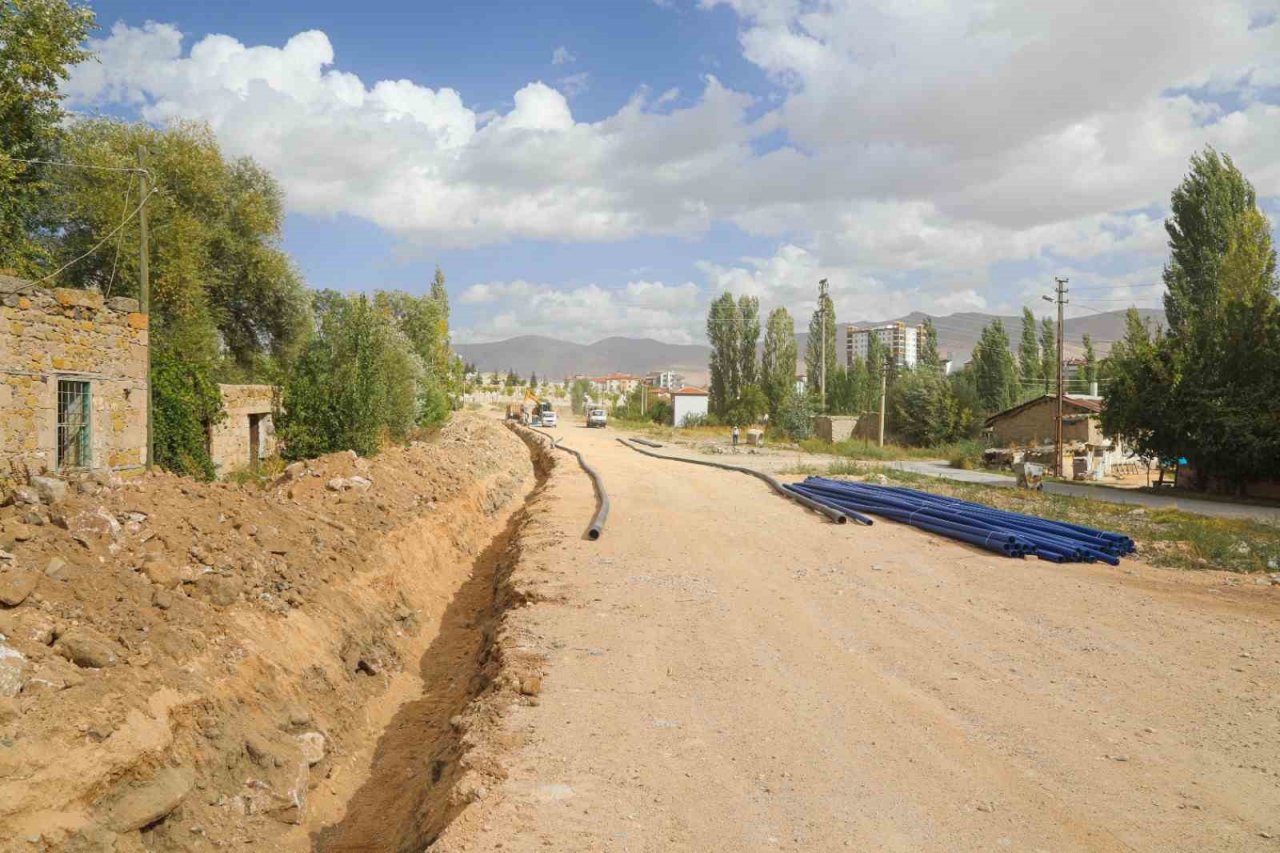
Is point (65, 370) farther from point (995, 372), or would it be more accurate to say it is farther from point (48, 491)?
point (995, 372)

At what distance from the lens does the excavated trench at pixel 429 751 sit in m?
5.23

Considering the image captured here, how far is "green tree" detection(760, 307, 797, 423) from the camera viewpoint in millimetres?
64562

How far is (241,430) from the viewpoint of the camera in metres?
21.2

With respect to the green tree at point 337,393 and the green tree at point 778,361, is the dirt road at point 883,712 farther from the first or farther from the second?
the green tree at point 778,361

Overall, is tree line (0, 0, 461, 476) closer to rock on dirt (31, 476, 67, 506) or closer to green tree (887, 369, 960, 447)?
rock on dirt (31, 476, 67, 506)

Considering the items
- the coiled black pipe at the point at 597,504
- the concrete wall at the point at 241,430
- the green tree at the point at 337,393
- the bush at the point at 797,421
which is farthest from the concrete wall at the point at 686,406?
the green tree at the point at 337,393

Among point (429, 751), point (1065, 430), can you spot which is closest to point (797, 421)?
point (1065, 430)

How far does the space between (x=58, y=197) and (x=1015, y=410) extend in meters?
43.9

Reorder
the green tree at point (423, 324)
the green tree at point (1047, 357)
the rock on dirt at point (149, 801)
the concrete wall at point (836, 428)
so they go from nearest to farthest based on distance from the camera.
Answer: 1. the rock on dirt at point (149, 801)
2. the concrete wall at point (836, 428)
3. the green tree at point (423, 324)
4. the green tree at point (1047, 357)

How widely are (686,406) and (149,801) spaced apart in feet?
251

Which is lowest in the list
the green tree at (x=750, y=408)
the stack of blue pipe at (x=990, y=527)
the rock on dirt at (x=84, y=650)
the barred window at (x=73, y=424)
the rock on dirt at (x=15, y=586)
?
the stack of blue pipe at (x=990, y=527)

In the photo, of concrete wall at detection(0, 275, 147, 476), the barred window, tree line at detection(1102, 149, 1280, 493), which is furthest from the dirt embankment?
tree line at detection(1102, 149, 1280, 493)

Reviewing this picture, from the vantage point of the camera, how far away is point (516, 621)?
8273 millimetres

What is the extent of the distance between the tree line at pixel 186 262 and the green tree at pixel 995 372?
45.6m
